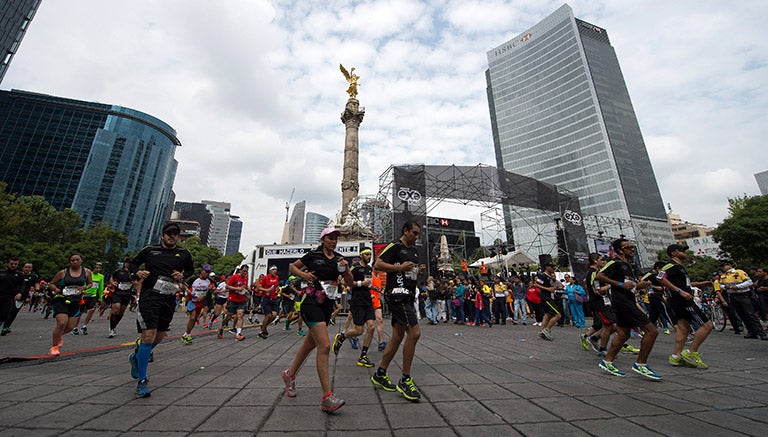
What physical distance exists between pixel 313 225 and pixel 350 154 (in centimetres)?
Answer: 13409

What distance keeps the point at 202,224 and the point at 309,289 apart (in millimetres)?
151093

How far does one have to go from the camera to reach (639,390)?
3555mm

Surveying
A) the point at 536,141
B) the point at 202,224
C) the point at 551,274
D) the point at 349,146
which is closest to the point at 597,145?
the point at 536,141

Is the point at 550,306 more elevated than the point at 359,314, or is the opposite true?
the point at 550,306

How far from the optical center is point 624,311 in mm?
4559

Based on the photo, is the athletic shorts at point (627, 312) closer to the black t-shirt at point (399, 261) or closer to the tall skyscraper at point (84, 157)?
the black t-shirt at point (399, 261)

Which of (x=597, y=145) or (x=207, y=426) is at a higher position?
(x=597, y=145)

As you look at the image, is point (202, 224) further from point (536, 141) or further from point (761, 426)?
point (761, 426)

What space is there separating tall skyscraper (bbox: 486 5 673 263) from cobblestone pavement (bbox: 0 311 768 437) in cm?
6575

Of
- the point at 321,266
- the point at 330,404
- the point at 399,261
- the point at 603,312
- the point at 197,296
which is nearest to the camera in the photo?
the point at 330,404

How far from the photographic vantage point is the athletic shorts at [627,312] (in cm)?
439

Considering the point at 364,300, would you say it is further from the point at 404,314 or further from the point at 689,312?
the point at 689,312

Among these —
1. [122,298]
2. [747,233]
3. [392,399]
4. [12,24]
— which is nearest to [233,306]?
[122,298]

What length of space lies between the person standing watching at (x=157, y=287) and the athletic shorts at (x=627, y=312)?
5.94 meters
